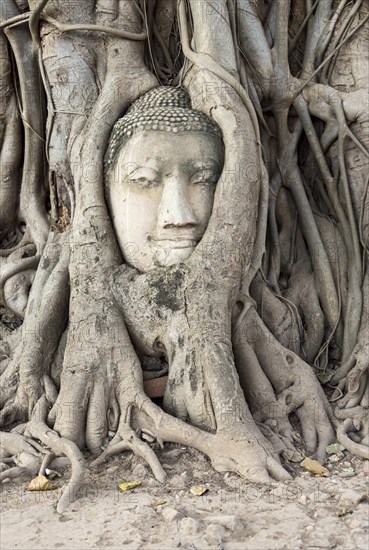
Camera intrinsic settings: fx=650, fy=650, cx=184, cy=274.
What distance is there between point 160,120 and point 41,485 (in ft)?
6.16

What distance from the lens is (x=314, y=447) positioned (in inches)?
121

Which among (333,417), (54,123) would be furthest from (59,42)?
(333,417)

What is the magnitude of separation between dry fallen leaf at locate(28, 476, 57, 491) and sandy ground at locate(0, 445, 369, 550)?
3 cm

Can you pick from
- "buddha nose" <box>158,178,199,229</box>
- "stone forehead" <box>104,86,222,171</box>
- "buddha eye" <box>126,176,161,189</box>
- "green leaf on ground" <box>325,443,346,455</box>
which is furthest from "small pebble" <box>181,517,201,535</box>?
"stone forehead" <box>104,86,222,171</box>

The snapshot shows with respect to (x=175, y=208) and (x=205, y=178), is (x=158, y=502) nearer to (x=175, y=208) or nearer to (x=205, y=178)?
(x=175, y=208)

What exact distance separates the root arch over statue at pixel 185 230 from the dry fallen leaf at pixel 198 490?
18 centimetres

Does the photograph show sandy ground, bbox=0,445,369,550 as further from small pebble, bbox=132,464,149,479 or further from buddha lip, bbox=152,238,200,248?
buddha lip, bbox=152,238,200,248

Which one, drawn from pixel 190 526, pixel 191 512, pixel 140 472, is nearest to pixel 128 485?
pixel 140 472

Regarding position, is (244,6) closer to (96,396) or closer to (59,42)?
(59,42)

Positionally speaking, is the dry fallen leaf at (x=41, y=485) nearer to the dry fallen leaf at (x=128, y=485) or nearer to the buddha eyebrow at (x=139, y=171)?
the dry fallen leaf at (x=128, y=485)

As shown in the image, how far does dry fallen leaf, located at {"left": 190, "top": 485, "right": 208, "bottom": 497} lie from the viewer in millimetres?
2554

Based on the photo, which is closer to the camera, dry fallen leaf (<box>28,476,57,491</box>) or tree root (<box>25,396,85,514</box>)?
tree root (<box>25,396,85,514</box>)

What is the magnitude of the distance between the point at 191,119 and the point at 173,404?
147 centimetres

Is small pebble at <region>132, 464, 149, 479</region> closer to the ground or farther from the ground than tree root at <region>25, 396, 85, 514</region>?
closer to the ground
